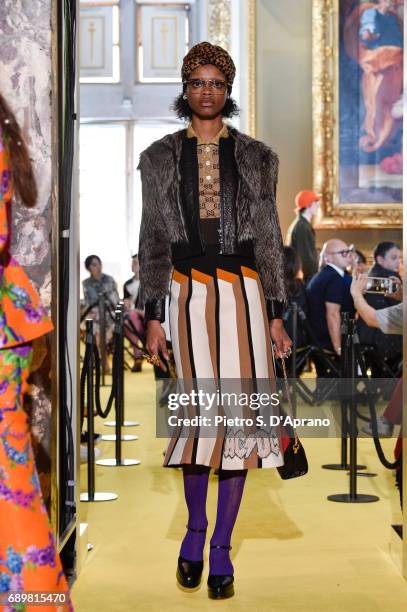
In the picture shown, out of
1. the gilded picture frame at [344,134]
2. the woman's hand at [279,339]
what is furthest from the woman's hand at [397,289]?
the gilded picture frame at [344,134]

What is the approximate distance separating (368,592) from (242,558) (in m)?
0.63

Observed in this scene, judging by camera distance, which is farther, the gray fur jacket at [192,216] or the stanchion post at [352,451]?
the stanchion post at [352,451]

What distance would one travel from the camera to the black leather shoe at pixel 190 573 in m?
3.96

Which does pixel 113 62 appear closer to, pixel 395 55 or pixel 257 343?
pixel 395 55

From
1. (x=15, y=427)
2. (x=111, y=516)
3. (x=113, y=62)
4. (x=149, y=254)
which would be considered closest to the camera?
(x=15, y=427)

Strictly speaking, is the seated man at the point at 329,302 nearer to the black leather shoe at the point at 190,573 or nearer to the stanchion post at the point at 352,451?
the stanchion post at the point at 352,451

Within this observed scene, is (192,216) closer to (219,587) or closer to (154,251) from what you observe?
(154,251)

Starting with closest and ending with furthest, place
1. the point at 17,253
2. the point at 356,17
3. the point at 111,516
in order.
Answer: the point at 17,253, the point at 111,516, the point at 356,17

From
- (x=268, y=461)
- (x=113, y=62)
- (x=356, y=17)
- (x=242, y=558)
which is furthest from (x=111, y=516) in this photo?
(x=113, y=62)

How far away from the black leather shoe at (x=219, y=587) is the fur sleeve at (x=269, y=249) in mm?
989

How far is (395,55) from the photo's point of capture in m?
15.0

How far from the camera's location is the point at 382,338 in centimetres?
908

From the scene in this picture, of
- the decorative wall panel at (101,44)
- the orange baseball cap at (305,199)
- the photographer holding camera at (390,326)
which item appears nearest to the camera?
the photographer holding camera at (390,326)

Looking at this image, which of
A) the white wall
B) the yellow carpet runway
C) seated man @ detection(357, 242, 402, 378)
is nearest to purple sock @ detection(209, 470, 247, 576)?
the yellow carpet runway
